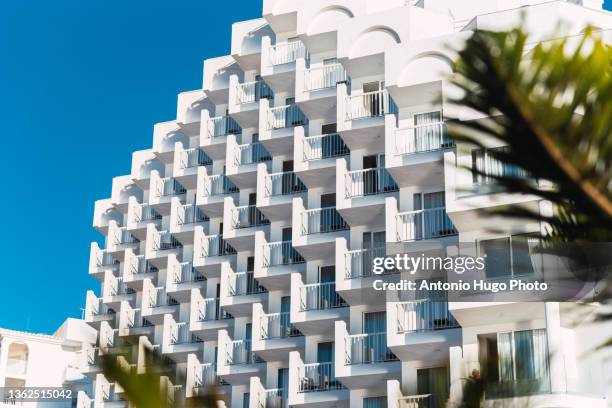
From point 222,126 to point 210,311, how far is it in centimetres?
969

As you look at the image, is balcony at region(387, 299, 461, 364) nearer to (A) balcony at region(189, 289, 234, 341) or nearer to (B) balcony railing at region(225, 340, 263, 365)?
(B) balcony railing at region(225, 340, 263, 365)

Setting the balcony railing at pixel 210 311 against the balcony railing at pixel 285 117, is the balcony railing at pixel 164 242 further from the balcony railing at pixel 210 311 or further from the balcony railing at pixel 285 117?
the balcony railing at pixel 285 117

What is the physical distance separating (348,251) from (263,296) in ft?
24.5

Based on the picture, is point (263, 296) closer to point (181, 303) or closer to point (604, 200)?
point (181, 303)

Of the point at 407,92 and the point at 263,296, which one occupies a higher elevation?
the point at 407,92

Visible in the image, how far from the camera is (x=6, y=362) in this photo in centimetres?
6562

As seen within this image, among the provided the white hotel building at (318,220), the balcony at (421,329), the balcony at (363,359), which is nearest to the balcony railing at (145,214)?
the white hotel building at (318,220)

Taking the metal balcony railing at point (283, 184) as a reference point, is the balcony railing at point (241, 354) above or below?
below

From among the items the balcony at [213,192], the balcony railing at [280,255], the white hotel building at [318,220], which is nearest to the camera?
the white hotel building at [318,220]

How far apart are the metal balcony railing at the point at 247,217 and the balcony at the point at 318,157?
4.45 meters

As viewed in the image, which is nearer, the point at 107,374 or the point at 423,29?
the point at 107,374

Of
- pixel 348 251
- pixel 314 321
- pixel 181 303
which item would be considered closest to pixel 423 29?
pixel 348 251

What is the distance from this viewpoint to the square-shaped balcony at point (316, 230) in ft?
133

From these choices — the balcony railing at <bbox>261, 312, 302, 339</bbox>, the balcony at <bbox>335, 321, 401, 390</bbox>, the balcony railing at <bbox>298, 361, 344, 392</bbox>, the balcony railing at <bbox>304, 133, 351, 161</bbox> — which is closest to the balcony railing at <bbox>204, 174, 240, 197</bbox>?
the balcony railing at <bbox>304, 133, 351, 161</bbox>
